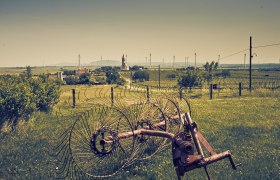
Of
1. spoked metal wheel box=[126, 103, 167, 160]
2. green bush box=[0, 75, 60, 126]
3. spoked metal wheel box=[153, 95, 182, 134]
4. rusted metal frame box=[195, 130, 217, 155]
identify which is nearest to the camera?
rusted metal frame box=[195, 130, 217, 155]

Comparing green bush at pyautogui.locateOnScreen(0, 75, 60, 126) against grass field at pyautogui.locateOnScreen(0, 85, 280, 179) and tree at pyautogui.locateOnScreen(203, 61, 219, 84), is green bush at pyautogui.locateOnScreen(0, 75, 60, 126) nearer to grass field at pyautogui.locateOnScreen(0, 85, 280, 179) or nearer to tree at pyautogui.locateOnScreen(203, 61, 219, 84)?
grass field at pyautogui.locateOnScreen(0, 85, 280, 179)

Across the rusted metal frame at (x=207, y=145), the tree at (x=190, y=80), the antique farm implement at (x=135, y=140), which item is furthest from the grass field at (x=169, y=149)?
the tree at (x=190, y=80)

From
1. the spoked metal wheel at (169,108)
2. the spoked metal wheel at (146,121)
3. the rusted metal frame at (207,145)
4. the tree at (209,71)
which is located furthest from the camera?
the tree at (209,71)

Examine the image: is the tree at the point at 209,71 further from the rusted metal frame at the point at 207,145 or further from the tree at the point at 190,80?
the rusted metal frame at the point at 207,145

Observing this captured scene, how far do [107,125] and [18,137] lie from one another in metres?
7.84

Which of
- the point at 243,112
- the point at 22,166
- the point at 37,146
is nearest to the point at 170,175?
the point at 22,166

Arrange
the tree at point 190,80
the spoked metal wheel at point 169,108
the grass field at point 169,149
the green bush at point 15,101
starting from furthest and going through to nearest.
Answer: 1. the tree at point 190,80
2. the green bush at point 15,101
3. the spoked metal wheel at point 169,108
4. the grass field at point 169,149

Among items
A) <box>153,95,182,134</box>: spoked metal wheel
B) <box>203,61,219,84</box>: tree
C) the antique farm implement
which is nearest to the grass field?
<box>153,95,182,134</box>: spoked metal wheel

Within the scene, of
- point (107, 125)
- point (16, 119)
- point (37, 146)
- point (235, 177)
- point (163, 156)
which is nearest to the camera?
point (107, 125)

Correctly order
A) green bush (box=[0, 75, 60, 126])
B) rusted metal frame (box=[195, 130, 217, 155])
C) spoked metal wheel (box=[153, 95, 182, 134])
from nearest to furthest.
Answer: rusted metal frame (box=[195, 130, 217, 155])
spoked metal wheel (box=[153, 95, 182, 134])
green bush (box=[0, 75, 60, 126])

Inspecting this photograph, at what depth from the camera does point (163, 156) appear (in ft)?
32.7

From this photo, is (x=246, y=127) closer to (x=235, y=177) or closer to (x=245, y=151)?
(x=245, y=151)

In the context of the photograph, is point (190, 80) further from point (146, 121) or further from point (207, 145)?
point (207, 145)

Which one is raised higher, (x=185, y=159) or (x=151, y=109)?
(x=151, y=109)
